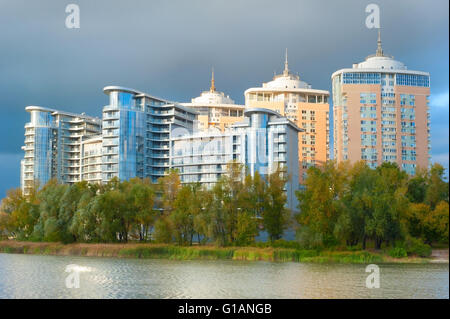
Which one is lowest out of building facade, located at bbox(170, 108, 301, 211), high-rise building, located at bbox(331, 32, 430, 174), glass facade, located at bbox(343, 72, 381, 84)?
building facade, located at bbox(170, 108, 301, 211)

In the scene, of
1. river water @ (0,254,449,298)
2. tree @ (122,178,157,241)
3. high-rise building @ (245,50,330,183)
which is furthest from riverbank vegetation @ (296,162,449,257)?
high-rise building @ (245,50,330,183)

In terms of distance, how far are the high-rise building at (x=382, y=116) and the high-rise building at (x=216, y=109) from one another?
144 feet

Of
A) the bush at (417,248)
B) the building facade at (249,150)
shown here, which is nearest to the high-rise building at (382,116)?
the building facade at (249,150)

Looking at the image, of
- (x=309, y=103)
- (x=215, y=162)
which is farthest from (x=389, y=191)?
(x=309, y=103)

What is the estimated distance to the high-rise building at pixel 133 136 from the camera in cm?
11650

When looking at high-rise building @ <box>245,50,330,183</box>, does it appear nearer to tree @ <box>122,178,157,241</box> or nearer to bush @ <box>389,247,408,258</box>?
tree @ <box>122,178,157,241</box>

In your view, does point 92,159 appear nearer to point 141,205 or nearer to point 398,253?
point 141,205

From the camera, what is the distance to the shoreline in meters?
62.0

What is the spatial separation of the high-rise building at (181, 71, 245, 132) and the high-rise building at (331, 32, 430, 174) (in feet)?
144

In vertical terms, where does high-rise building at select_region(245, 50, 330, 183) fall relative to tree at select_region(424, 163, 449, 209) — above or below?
above

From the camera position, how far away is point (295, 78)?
6388 inches

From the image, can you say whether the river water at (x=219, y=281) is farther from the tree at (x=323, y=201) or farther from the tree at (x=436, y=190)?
the tree at (x=436, y=190)

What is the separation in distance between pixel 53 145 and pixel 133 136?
36.3 meters

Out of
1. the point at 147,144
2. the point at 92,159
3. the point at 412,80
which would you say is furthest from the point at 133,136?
the point at 412,80
